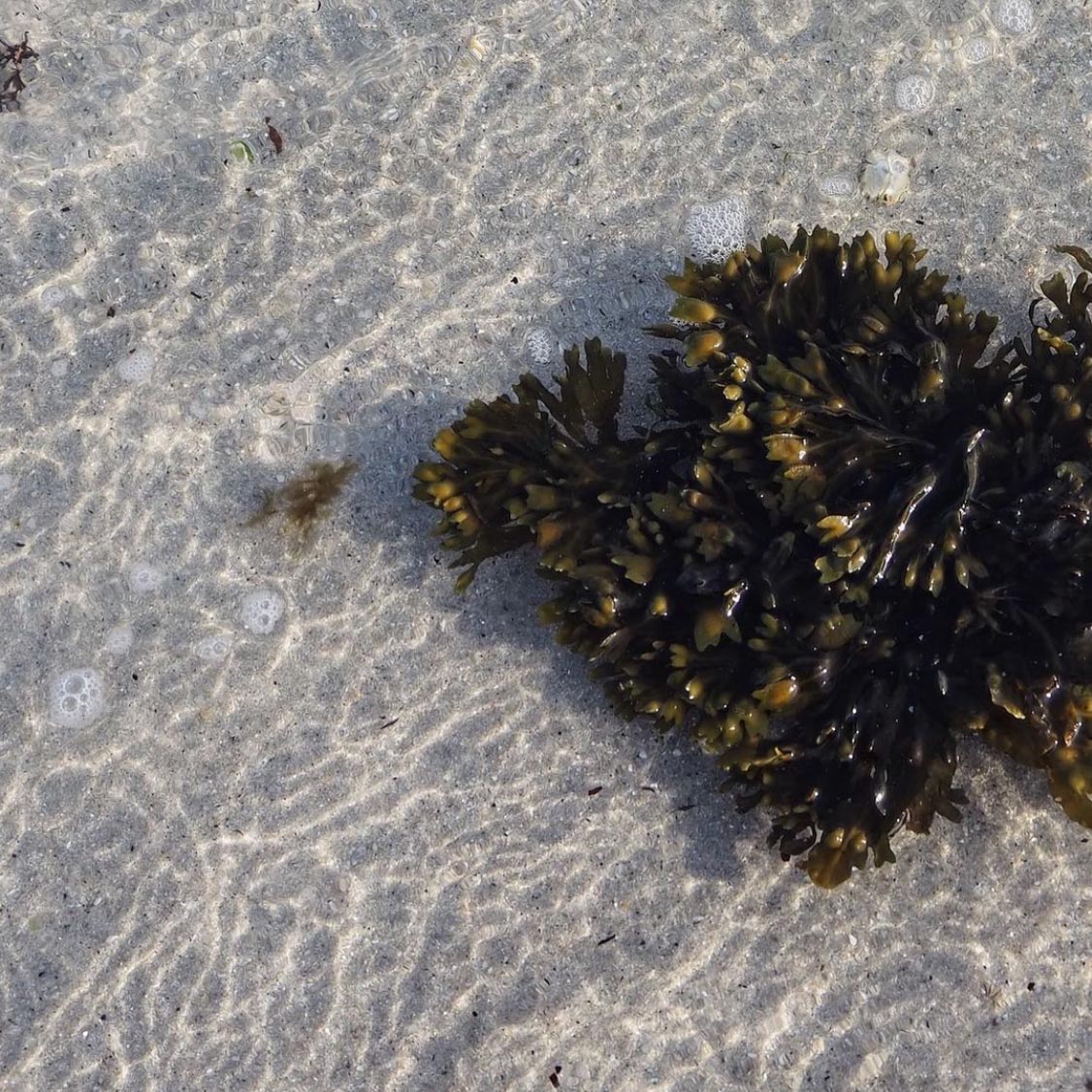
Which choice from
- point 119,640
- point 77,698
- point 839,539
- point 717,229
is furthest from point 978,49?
point 77,698

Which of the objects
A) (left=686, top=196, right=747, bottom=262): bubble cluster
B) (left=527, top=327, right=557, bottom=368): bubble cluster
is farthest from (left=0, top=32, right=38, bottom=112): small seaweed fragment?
(left=686, top=196, right=747, bottom=262): bubble cluster

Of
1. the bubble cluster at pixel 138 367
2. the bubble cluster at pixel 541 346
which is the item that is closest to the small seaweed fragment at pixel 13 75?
the bubble cluster at pixel 138 367

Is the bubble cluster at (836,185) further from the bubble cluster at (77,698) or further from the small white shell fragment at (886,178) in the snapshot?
the bubble cluster at (77,698)

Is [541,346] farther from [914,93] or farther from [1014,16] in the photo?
[1014,16]

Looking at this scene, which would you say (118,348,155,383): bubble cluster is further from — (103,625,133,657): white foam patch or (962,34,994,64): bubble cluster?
(962,34,994,64): bubble cluster

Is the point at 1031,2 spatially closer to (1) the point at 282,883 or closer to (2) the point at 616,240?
(2) the point at 616,240

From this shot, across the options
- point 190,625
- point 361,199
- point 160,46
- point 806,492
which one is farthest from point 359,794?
point 160,46
